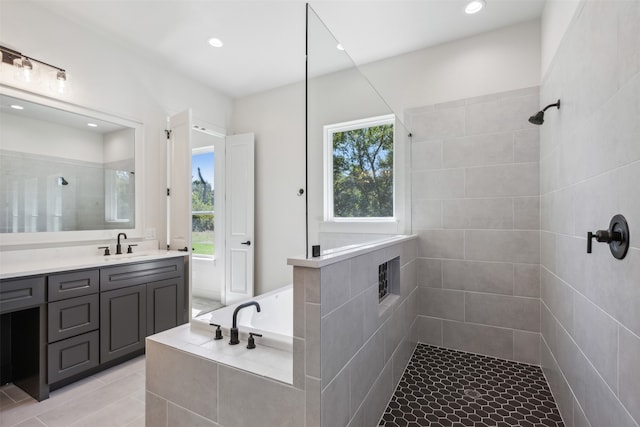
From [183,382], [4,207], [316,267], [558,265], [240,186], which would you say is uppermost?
[240,186]

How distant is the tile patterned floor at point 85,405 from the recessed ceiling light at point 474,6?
3.56 m

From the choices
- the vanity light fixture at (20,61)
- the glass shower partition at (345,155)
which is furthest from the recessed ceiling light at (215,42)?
the glass shower partition at (345,155)

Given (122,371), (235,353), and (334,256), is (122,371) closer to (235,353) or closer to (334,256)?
(235,353)

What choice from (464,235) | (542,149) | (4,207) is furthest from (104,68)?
(542,149)

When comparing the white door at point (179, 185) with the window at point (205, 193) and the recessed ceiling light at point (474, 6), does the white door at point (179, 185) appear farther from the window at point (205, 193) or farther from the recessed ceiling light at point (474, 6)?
the recessed ceiling light at point (474, 6)

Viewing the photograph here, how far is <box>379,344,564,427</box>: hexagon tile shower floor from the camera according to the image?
61.5 inches

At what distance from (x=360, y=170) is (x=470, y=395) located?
1.54m

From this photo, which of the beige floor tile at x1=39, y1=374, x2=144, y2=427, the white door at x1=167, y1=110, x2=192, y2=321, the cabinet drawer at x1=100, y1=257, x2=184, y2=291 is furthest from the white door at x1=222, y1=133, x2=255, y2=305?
the beige floor tile at x1=39, y1=374, x2=144, y2=427

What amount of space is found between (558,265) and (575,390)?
0.66 m

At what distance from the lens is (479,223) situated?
2389mm

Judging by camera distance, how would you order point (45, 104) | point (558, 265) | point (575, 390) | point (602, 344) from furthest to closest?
point (45, 104) < point (558, 265) < point (575, 390) < point (602, 344)

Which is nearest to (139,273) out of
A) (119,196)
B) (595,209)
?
(119,196)

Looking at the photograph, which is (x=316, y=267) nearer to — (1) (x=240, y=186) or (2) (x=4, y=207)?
(2) (x=4, y=207)

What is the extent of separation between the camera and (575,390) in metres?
1.40
